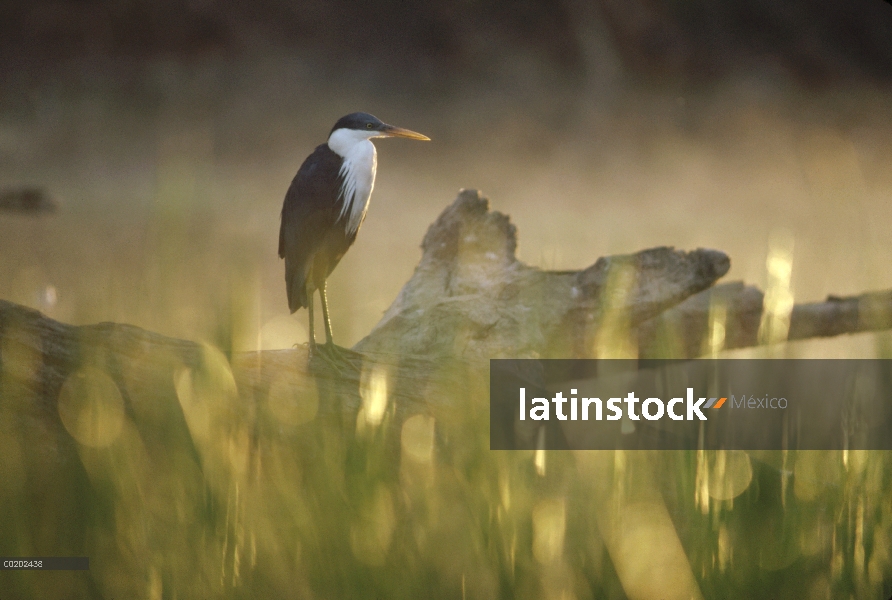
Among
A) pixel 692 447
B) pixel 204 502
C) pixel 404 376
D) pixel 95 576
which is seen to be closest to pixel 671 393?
pixel 692 447

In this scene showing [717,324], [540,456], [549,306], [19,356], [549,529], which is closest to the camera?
[19,356]

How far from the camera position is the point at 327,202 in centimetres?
247

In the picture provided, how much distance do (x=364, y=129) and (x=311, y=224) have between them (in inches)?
17.7

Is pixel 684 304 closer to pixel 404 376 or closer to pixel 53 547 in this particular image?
pixel 404 376

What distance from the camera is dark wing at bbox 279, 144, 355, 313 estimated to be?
247 centimetres

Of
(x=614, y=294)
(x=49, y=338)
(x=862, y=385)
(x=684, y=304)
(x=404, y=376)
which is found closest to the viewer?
(x=49, y=338)

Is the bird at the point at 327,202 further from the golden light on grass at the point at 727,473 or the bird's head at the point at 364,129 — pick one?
the golden light on grass at the point at 727,473

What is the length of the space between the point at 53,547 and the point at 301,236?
145 cm

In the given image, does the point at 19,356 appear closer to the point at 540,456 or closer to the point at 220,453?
the point at 220,453

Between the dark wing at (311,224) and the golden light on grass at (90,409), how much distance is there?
0.76 metres

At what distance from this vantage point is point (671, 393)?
255cm

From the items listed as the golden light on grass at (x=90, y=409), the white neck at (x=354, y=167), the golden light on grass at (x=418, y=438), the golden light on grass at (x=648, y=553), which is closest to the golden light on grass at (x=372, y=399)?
the golden light on grass at (x=418, y=438)

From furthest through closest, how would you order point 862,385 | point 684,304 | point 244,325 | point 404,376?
point 684,304 < point 862,385 < point 404,376 < point 244,325

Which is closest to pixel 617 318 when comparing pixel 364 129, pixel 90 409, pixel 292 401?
pixel 364 129
